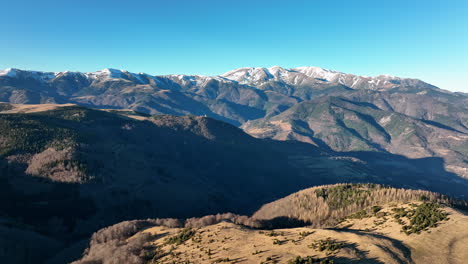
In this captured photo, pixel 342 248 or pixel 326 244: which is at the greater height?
pixel 342 248

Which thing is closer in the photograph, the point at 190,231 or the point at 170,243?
the point at 170,243

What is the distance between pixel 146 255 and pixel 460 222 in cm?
13890

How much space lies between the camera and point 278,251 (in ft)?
333

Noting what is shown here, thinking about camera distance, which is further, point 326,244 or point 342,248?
point 326,244

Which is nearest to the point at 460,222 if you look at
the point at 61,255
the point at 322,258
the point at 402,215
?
the point at 402,215

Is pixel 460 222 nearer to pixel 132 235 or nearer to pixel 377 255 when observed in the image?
pixel 377 255

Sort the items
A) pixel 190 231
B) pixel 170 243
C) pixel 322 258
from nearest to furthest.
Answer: pixel 322 258 → pixel 170 243 → pixel 190 231

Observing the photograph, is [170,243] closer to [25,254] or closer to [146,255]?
[146,255]

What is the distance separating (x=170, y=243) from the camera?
460 ft

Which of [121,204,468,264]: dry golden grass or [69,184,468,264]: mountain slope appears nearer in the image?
[121,204,468,264]: dry golden grass

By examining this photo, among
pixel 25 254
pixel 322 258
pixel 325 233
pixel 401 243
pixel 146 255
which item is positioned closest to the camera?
pixel 322 258

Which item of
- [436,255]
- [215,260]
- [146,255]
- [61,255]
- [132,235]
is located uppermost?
[436,255]

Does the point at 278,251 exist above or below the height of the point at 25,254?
above

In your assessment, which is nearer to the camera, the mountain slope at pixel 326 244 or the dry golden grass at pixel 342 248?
the dry golden grass at pixel 342 248
